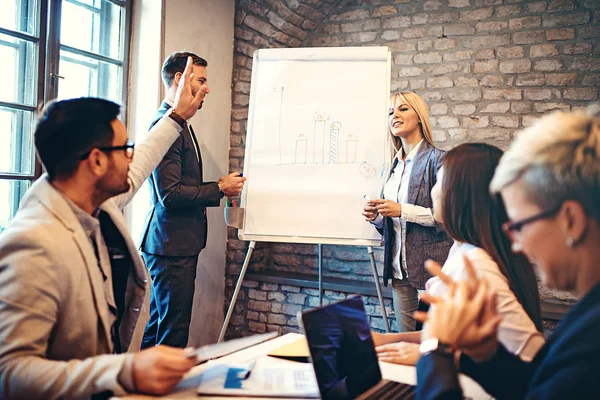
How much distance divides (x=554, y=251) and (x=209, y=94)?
319cm

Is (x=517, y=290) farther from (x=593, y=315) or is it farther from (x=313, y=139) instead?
(x=313, y=139)

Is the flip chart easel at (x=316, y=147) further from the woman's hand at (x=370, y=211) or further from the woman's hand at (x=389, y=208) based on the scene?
the woman's hand at (x=389, y=208)

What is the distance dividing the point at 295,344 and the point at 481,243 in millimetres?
647

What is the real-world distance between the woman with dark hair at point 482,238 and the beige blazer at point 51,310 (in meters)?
0.81

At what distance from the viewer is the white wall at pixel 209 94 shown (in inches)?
132

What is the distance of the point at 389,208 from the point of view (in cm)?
272

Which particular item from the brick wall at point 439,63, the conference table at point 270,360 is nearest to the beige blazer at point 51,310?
the conference table at point 270,360

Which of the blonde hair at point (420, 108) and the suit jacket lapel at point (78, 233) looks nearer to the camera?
the suit jacket lapel at point (78, 233)

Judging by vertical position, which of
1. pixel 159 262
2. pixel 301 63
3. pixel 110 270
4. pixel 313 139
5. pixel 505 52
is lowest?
pixel 159 262

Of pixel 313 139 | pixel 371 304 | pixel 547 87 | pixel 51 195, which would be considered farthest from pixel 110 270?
pixel 547 87

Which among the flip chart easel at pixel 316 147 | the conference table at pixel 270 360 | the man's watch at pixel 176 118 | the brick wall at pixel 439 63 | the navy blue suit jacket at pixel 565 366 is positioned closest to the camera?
the navy blue suit jacket at pixel 565 366

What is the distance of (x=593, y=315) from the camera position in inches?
35.4

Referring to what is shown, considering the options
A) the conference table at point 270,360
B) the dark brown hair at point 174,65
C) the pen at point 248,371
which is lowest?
the conference table at point 270,360

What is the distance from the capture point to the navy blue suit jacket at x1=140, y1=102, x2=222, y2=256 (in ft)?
8.62
